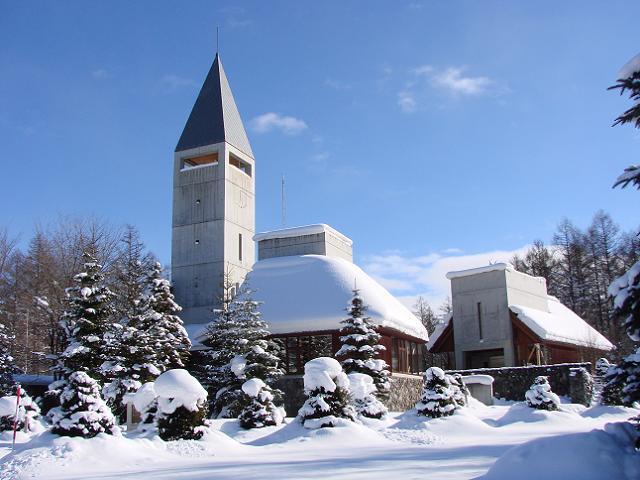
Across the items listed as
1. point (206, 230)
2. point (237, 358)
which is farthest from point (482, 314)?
point (237, 358)

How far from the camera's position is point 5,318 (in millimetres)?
36844

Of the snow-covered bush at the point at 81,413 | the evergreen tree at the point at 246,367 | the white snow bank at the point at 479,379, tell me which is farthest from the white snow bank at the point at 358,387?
the white snow bank at the point at 479,379

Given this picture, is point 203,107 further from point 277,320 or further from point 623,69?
point 623,69

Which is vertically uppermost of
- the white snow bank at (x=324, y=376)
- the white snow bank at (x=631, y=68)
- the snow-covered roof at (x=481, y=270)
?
the snow-covered roof at (x=481, y=270)

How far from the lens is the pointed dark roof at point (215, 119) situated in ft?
131

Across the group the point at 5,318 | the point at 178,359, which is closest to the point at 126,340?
the point at 178,359

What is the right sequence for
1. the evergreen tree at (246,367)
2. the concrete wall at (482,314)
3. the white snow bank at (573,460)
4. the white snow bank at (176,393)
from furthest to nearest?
the concrete wall at (482,314) < the evergreen tree at (246,367) < the white snow bank at (176,393) < the white snow bank at (573,460)

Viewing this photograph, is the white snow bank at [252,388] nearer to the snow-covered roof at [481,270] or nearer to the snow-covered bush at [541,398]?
the snow-covered bush at [541,398]

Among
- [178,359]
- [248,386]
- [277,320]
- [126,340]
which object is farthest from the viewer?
[277,320]

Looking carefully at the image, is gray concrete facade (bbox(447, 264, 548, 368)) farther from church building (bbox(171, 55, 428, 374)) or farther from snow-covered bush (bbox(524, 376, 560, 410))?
snow-covered bush (bbox(524, 376, 560, 410))

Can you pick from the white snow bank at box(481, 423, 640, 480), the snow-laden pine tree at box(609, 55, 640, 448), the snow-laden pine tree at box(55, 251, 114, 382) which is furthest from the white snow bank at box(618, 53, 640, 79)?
the snow-laden pine tree at box(55, 251, 114, 382)

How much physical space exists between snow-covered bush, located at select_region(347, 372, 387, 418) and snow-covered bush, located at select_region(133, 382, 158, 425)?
20.3 ft

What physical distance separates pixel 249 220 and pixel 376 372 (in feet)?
60.0

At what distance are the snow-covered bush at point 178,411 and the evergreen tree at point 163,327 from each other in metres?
8.84
